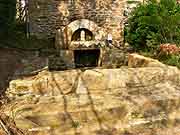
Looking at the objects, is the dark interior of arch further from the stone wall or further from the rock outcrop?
the rock outcrop

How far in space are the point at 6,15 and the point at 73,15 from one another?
2.27 m

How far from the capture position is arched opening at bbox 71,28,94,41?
11.6m

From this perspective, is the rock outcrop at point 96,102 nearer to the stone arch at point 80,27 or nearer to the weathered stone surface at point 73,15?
the stone arch at point 80,27

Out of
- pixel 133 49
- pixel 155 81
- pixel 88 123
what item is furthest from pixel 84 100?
pixel 133 49

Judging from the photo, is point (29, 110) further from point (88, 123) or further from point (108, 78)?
point (108, 78)

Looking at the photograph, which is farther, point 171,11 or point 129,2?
point 129,2

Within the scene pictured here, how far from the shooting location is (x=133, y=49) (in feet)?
36.3

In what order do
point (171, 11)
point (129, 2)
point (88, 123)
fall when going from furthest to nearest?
point (129, 2)
point (171, 11)
point (88, 123)

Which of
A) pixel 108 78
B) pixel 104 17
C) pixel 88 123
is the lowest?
pixel 88 123

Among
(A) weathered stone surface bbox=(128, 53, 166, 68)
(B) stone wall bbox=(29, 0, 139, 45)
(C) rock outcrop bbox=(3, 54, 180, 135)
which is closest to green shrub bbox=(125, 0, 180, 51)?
(A) weathered stone surface bbox=(128, 53, 166, 68)

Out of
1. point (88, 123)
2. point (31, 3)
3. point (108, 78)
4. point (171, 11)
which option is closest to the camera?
point (88, 123)

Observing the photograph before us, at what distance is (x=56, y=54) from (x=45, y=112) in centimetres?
627

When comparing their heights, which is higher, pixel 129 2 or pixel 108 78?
pixel 129 2

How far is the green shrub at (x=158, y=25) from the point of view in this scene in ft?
29.2
